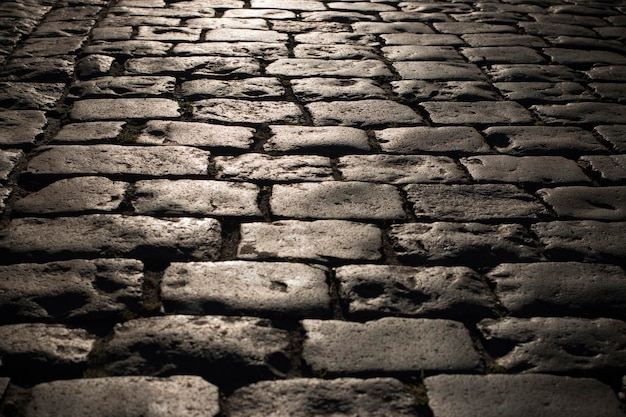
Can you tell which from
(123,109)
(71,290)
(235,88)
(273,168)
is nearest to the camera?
(71,290)

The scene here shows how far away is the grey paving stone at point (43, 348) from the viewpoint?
190 cm

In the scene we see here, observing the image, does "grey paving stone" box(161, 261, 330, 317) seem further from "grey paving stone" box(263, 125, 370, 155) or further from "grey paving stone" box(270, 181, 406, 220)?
"grey paving stone" box(263, 125, 370, 155)

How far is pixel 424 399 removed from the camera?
1.83m

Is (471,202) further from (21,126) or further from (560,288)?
(21,126)

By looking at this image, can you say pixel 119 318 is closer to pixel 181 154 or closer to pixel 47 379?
pixel 47 379

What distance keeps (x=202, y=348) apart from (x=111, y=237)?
706 millimetres

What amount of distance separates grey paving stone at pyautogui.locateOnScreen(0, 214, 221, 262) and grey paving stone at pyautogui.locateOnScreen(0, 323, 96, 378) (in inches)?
15.5

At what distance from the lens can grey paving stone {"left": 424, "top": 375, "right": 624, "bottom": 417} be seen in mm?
1794

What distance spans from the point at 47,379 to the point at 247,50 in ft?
9.79

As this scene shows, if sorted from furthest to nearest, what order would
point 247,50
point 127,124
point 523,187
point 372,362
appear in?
point 247,50 → point 127,124 → point 523,187 → point 372,362

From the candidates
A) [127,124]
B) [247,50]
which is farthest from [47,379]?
[247,50]

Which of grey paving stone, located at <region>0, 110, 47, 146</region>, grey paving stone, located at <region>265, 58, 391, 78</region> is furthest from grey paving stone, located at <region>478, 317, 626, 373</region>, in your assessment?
grey paving stone, located at <region>265, 58, 391, 78</region>

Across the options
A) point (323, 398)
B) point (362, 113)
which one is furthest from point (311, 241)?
point (362, 113)

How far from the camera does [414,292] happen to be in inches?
88.7
